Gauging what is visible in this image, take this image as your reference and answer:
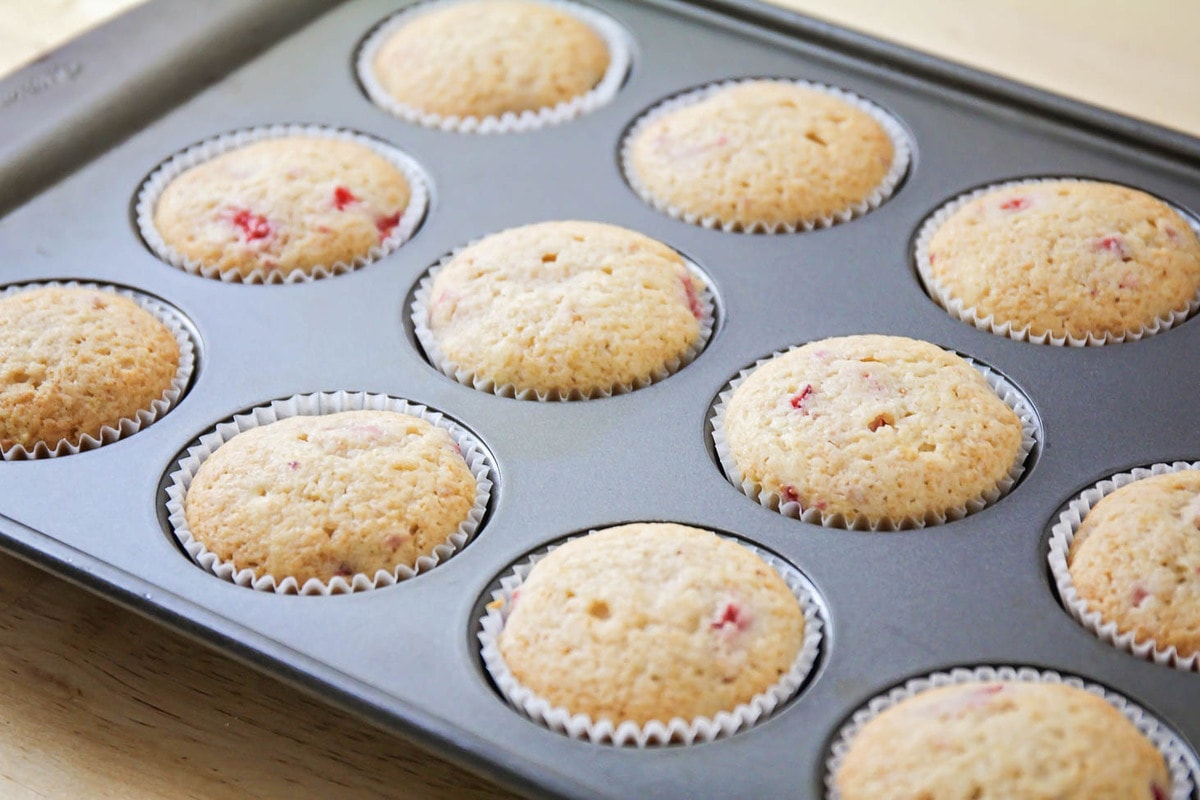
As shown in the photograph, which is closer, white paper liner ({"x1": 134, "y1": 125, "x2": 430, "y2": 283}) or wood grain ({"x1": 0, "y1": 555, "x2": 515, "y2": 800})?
wood grain ({"x1": 0, "y1": 555, "x2": 515, "y2": 800})

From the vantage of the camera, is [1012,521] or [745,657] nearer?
[745,657]

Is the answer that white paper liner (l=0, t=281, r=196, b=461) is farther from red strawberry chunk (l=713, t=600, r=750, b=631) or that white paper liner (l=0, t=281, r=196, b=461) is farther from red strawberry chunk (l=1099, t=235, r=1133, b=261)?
red strawberry chunk (l=1099, t=235, r=1133, b=261)

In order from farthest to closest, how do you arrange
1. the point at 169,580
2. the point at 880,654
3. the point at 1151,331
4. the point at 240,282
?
the point at 240,282, the point at 1151,331, the point at 169,580, the point at 880,654

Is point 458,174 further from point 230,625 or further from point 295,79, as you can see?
point 230,625

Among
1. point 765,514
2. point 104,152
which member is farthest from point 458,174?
point 765,514

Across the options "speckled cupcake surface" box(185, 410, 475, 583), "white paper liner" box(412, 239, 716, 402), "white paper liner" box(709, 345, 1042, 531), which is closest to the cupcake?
"speckled cupcake surface" box(185, 410, 475, 583)

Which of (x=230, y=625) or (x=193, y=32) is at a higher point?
(x=193, y=32)
